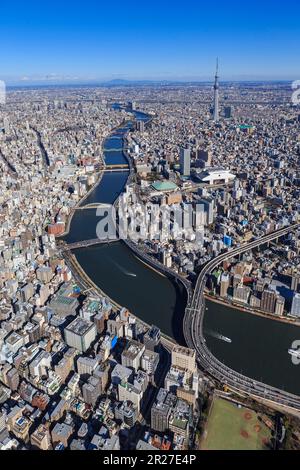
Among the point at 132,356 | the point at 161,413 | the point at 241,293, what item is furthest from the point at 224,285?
the point at 161,413

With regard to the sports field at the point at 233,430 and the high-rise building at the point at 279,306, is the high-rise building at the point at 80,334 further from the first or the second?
the high-rise building at the point at 279,306

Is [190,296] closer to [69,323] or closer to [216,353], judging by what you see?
[216,353]

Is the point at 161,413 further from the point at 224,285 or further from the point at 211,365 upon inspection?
the point at 224,285

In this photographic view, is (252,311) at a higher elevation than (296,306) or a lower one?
lower

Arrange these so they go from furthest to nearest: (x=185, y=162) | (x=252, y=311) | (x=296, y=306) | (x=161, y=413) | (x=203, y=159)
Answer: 1. (x=203, y=159)
2. (x=185, y=162)
3. (x=252, y=311)
4. (x=296, y=306)
5. (x=161, y=413)

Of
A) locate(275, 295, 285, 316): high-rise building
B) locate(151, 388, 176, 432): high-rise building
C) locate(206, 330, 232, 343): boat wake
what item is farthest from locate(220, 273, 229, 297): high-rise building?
locate(151, 388, 176, 432): high-rise building

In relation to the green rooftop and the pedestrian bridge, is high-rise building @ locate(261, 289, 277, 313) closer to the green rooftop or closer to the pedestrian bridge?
the pedestrian bridge

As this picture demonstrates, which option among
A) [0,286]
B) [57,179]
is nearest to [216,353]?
[0,286]

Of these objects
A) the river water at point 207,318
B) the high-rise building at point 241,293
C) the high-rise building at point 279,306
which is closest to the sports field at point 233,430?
the river water at point 207,318
